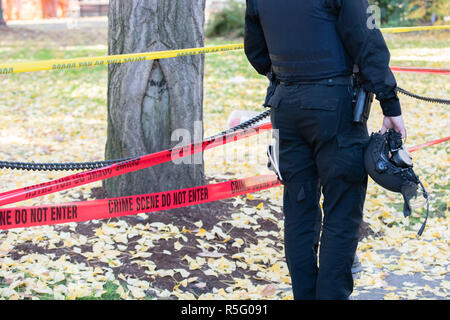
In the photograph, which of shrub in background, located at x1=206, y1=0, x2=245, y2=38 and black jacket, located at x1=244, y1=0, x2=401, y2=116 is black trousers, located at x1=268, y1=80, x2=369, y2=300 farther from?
shrub in background, located at x1=206, y1=0, x2=245, y2=38

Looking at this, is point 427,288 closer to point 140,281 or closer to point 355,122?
point 355,122

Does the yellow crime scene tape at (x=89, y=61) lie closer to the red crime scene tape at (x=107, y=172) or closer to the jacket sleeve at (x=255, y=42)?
the red crime scene tape at (x=107, y=172)

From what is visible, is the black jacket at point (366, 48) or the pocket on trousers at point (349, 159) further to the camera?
the pocket on trousers at point (349, 159)

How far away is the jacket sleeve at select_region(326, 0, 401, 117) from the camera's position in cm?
279

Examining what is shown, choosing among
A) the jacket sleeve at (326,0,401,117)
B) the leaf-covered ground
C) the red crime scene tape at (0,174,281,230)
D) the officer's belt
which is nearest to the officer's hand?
the jacket sleeve at (326,0,401,117)

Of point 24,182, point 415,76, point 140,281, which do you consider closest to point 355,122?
point 140,281

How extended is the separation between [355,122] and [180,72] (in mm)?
1854

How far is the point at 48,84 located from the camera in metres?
11.3

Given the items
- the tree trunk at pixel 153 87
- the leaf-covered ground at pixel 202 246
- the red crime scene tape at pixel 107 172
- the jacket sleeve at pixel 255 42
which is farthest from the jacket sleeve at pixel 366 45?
the tree trunk at pixel 153 87

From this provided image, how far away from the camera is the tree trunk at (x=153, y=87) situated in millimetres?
4395

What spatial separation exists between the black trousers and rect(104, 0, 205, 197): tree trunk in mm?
1463

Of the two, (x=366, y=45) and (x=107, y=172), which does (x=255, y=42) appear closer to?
(x=366, y=45)

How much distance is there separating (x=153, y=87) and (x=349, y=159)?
200 cm

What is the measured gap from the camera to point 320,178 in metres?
3.14
